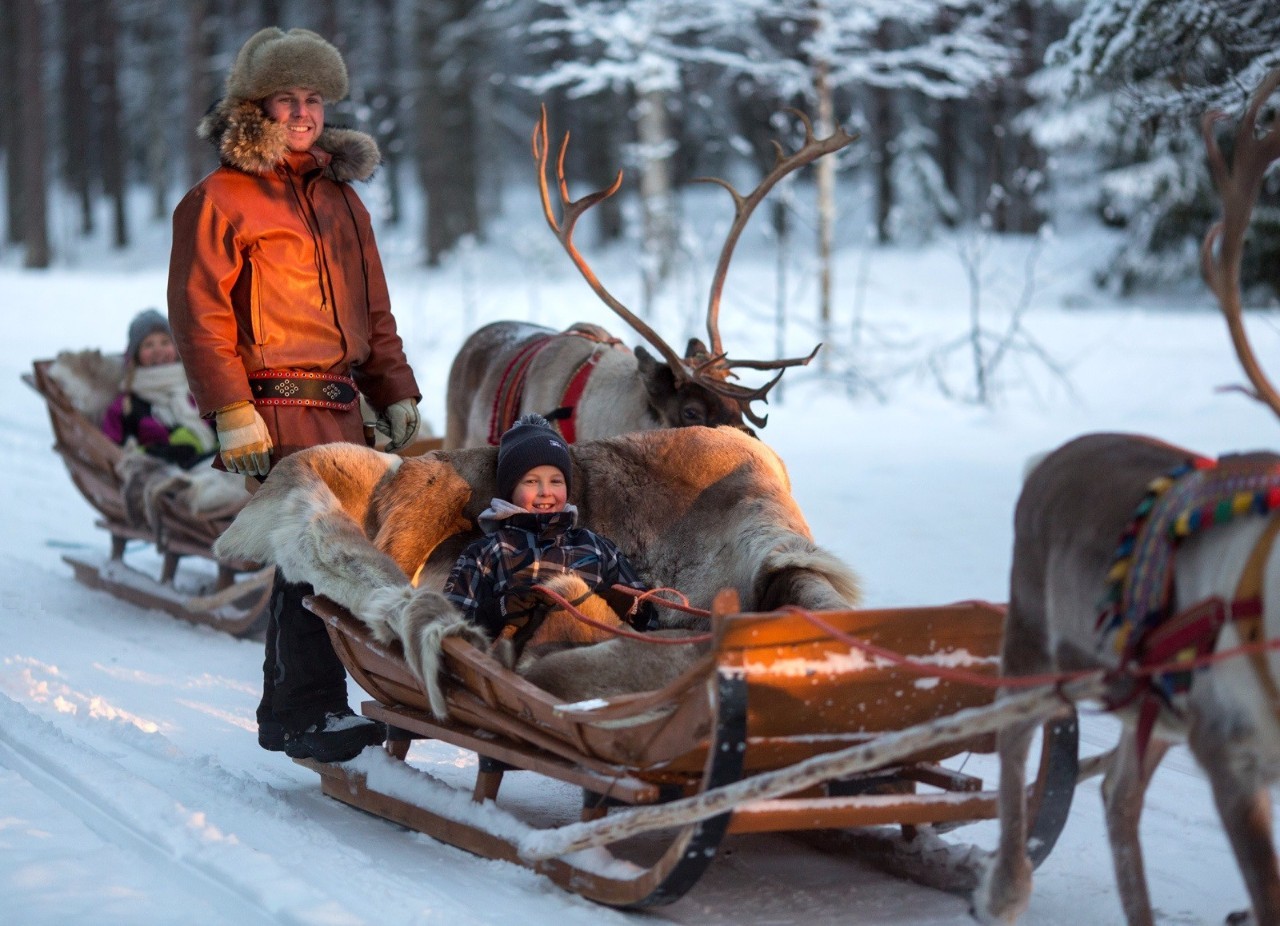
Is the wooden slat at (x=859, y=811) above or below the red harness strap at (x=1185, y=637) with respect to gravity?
below

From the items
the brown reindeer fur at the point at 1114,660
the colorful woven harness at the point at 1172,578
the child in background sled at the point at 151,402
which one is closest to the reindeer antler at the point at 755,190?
the child in background sled at the point at 151,402

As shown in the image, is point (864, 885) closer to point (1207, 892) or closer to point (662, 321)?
point (1207, 892)

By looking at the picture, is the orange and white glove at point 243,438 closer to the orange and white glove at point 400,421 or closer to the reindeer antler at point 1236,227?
the orange and white glove at point 400,421

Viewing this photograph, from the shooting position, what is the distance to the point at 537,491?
4176 millimetres

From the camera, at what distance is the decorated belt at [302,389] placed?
4.32 metres

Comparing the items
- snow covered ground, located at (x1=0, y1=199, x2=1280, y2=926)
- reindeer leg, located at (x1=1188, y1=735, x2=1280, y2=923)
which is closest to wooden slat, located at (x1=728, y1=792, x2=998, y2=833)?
snow covered ground, located at (x1=0, y1=199, x2=1280, y2=926)

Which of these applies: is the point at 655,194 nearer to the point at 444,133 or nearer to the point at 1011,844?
the point at 444,133

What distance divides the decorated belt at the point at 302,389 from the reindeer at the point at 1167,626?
2.38 m

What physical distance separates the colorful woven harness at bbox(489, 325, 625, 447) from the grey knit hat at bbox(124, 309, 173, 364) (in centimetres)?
195

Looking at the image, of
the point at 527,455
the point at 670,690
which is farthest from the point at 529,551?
the point at 670,690

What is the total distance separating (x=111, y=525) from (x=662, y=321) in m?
8.16

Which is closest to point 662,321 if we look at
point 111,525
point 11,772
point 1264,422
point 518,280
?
point 518,280

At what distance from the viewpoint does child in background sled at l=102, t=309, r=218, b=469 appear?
7195 mm

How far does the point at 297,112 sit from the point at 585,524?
62.3 inches
